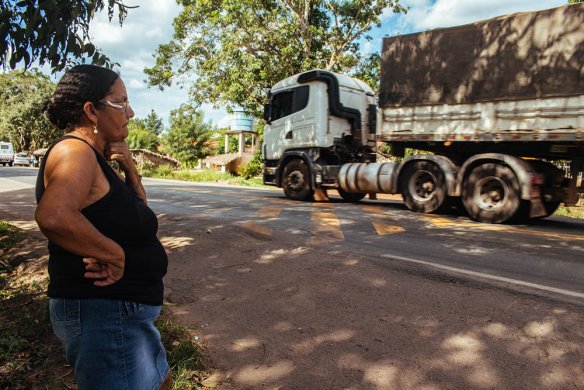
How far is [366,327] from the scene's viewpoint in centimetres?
325

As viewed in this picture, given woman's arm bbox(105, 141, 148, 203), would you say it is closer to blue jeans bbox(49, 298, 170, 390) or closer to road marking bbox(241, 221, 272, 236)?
blue jeans bbox(49, 298, 170, 390)

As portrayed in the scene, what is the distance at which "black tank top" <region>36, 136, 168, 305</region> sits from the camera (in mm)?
1531

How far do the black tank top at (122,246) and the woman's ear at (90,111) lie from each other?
0.48 ft

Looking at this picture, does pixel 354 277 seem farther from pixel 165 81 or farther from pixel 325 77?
pixel 165 81

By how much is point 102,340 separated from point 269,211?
23.7ft

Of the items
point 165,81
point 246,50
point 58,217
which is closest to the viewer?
point 58,217

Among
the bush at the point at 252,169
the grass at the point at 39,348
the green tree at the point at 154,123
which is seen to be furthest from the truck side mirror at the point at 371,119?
the green tree at the point at 154,123

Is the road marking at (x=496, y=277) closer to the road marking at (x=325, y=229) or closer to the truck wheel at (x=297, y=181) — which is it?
the road marking at (x=325, y=229)

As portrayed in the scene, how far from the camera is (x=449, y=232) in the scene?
666 centimetres

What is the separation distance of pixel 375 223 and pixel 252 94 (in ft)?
47.6

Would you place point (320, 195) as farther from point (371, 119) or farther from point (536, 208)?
point (536, 208)

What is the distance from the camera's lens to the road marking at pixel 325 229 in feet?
19.4

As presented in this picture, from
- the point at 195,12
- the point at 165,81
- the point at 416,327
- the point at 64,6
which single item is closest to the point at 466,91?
the point at 416,327

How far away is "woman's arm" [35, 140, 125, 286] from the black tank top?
0.04 meters
